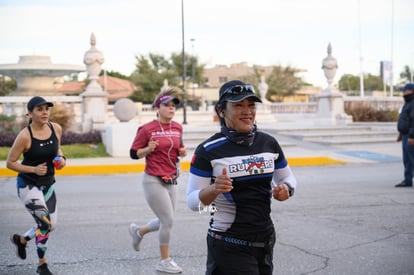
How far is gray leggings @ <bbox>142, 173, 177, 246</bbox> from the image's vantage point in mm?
5484

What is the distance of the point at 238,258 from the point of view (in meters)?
3.30

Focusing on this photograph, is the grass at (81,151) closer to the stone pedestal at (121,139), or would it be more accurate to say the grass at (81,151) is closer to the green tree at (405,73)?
the stone pedestal at (121,139)

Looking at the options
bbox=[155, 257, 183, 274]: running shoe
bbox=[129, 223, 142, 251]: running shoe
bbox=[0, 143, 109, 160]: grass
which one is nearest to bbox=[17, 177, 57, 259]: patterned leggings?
bbox=[129, 223, 142, 251]: running shoe

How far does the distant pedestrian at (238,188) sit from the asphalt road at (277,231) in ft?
7.12

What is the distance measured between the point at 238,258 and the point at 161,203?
2.37 m

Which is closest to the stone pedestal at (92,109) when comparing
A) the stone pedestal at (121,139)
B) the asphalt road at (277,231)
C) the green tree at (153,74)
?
the stone pedestal at (121,139)

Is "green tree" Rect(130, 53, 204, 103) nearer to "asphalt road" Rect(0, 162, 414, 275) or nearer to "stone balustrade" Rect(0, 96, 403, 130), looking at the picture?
"stone balustrade" Rect(0, 96, 403, 130)

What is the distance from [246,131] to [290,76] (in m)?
68.2

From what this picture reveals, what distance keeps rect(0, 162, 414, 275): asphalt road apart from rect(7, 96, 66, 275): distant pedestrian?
1.65 ft

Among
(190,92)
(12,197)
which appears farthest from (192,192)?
(190,92)

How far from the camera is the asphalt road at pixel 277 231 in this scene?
5676 millimetres

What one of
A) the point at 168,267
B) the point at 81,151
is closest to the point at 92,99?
the point at 81,151

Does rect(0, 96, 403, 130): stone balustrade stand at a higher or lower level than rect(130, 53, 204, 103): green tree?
lower

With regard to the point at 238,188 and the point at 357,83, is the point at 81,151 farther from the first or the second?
the point at 357,83
